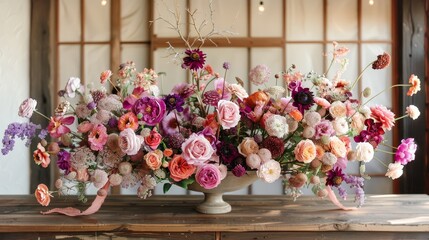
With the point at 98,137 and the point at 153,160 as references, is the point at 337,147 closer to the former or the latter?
the point at 153,160

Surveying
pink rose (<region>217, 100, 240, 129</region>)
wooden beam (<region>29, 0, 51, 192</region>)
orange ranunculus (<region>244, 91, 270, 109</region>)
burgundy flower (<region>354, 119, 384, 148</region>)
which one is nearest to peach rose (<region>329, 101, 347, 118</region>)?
burgundy flower (<region>354, 119, 384, 148</region>)

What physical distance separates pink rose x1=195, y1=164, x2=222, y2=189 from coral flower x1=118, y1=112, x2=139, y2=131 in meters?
0.27

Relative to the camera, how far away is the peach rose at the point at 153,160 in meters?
1.54

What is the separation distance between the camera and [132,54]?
10.6ft

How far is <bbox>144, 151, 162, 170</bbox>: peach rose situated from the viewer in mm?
1544

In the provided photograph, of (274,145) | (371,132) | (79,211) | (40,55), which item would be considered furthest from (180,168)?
(40,55)

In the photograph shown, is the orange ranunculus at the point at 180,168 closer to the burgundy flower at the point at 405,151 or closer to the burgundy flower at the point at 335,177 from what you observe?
the burgundy flower at the point at 335,177

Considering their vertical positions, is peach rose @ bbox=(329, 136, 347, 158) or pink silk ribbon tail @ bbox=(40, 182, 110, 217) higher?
peach rose @ bbox=(329, 136, 347, 158)

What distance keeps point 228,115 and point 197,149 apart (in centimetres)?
15

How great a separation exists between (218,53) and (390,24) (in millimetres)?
1198

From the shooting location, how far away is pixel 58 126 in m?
1.64

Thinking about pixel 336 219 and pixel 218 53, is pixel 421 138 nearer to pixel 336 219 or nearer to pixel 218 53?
pixel 218 53

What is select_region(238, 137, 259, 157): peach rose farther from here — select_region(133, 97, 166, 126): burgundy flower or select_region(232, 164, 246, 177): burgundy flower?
select_region(133, 97, 166, 126): burgundy flower

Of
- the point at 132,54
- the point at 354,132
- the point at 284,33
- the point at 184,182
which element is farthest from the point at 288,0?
the point at 184,182
